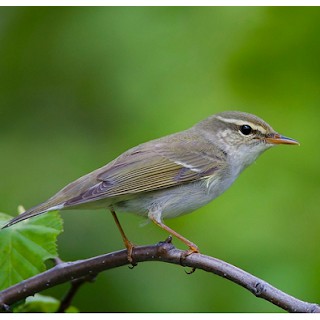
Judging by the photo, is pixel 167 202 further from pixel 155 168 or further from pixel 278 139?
pixel 278 139

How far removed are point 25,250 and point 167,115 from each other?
1.39 metres

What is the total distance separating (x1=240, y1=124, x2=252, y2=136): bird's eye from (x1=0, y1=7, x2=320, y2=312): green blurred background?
42 cm

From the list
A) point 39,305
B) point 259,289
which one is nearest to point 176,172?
point 39,305

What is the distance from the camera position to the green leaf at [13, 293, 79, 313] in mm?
2324

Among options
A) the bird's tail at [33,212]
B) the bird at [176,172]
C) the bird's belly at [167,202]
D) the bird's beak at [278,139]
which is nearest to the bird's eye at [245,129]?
the bird at [176,172]

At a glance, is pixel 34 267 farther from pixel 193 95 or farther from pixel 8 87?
pixel 8 87

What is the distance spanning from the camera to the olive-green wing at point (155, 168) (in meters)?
2.40

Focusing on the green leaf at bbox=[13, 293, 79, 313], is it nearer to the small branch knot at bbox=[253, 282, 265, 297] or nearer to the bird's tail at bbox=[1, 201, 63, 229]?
the bird's tail at bbox=[1, 201, 63, 229]

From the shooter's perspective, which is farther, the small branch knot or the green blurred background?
the green blurred background

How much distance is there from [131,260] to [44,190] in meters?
1.86

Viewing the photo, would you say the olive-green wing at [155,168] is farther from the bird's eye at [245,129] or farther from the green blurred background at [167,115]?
the green blurred background at [167,115]

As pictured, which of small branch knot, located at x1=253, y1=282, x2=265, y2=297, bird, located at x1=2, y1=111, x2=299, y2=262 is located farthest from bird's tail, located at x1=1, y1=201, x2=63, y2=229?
small branch knot, located at x1=253, y1=282, x2=265, y2=297

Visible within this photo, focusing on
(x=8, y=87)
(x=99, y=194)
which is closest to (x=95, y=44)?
(x=8, y=87)

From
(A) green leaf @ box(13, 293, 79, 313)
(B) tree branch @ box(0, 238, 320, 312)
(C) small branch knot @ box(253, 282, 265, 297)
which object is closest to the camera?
(C) small branch knot @ box(253, 282, 265, 297)
